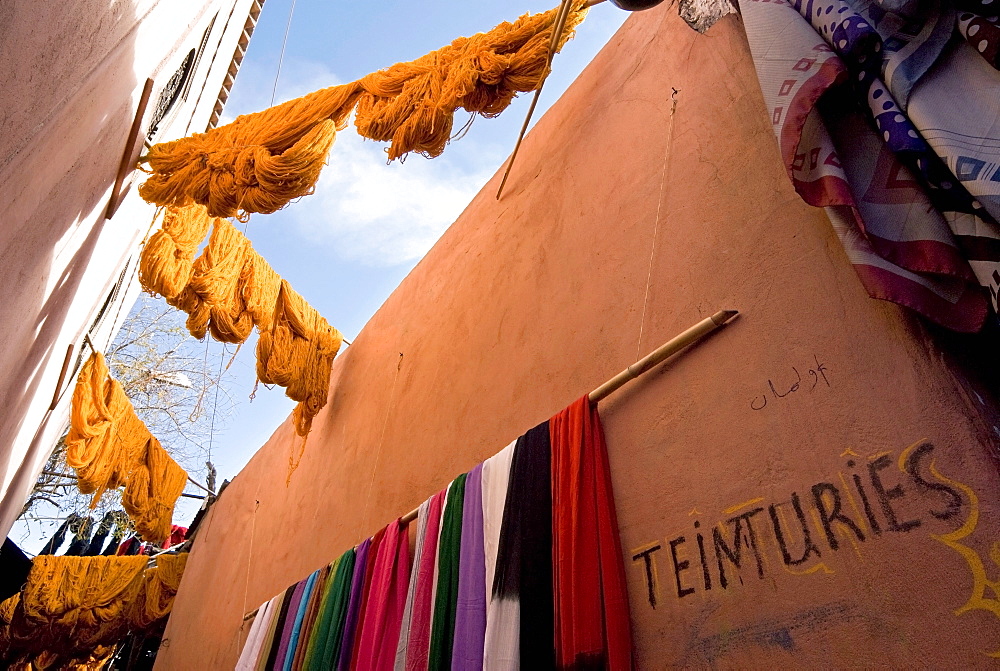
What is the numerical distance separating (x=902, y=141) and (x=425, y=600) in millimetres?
2000

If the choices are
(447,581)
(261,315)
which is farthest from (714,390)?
(261,315)

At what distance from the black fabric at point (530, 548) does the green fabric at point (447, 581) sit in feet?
0.99

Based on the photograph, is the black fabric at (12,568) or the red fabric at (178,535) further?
the red fabric at (178,535)

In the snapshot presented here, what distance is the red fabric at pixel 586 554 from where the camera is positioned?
1.45 meters

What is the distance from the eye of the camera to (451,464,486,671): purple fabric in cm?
176

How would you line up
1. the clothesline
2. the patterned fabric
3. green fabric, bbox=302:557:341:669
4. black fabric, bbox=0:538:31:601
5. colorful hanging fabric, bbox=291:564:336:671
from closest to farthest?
1. the patterned fabric
2. the clothesline
3. green fabric, bbox=302:557:341:669
4. colorful hanging fabric, bbox=291:564:336:671
5. black fabric, bbox=0:538:31:601

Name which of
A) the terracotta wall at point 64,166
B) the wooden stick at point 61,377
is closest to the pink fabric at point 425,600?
the terracotta wall at point 64,166

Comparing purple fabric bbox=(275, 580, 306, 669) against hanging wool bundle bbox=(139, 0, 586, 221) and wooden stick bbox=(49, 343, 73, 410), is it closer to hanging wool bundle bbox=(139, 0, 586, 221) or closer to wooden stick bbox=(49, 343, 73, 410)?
hanging wool bundle bbox=(139, 0, 586, 221)

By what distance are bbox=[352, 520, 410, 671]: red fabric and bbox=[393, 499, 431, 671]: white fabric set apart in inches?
2.4

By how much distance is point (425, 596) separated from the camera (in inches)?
84.8

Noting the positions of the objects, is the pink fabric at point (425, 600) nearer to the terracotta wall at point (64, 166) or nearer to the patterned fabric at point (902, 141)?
the patterned fabric at point (902, 141)

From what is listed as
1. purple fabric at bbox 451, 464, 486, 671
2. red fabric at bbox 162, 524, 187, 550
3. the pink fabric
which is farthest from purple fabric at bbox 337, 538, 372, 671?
red fabric at bbox 162, 524, 187, 550

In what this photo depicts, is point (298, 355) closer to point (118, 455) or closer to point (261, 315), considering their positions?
point (261, 315)

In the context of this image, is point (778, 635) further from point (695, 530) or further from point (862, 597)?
point (695, 530)
